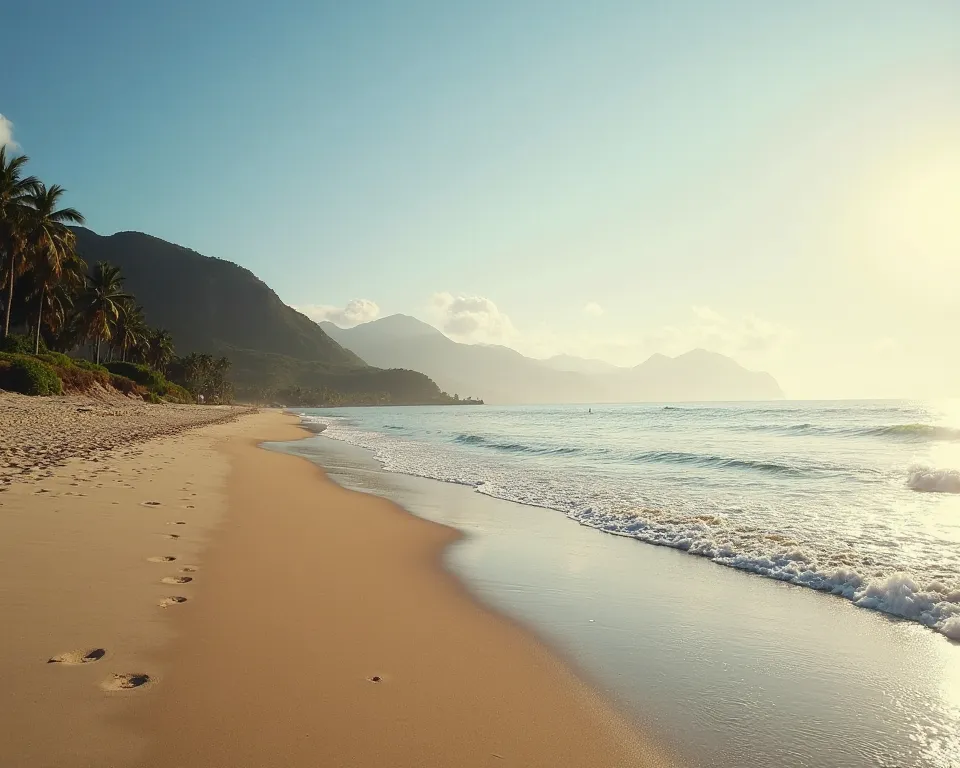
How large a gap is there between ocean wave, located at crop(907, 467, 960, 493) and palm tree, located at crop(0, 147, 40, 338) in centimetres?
5326

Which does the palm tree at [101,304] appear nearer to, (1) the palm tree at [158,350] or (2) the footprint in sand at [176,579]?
(1) the palm tree at [158,350]

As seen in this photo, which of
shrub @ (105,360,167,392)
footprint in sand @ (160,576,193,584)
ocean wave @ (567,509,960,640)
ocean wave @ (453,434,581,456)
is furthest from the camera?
shrub @ (105,360,167,392)

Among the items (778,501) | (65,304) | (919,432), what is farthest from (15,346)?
(919,432)

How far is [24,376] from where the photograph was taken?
34344mm

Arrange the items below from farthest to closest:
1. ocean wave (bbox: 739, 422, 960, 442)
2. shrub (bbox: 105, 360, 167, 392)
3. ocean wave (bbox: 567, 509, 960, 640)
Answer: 1. shrub (bbox: 105, 360, 167, 392)
2. ocean wave (bbox: 739, 422, 960, 442)
3. ocean wave (bbox: 567, 509, 960, 640)

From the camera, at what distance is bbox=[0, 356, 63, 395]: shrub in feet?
111

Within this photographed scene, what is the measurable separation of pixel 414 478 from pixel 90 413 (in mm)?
20499

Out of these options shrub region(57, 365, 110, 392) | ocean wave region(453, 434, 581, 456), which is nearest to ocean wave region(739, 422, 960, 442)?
ocean wave region(453, 434, 581, 456)

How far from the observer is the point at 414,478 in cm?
1870

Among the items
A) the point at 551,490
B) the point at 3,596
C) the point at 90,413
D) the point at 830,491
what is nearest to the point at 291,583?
the point at 3,596

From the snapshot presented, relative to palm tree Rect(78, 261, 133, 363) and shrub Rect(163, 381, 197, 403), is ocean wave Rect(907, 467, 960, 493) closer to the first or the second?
palm tree Rect(78, 261, 133, 363)

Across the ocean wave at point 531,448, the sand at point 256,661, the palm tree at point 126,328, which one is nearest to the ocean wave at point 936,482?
the ocean wave at point 531,448

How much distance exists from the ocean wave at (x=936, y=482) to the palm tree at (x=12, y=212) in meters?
53.3

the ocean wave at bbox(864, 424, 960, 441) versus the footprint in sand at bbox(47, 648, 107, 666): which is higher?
the ocean wave at bbox(864, 424, 960, 441)
